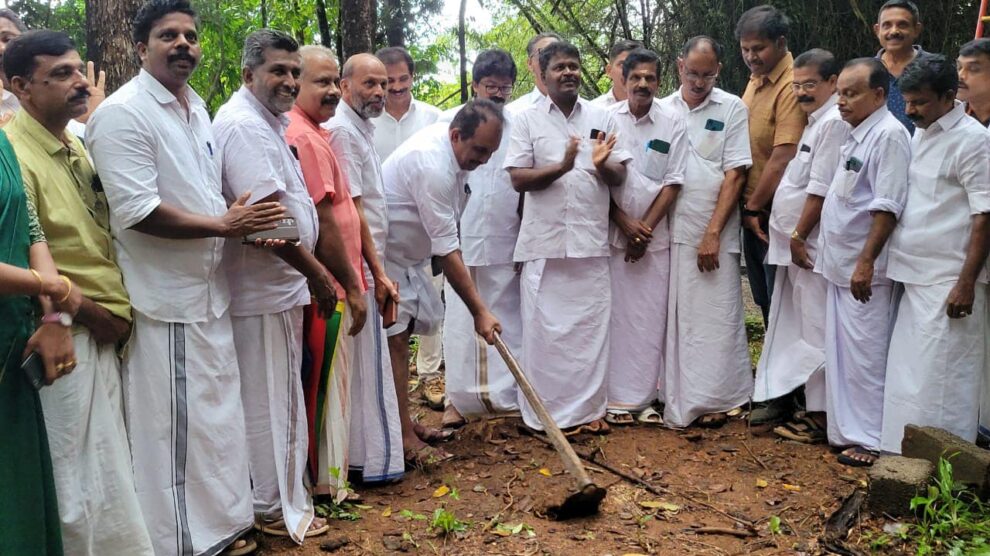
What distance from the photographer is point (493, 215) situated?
529 cm

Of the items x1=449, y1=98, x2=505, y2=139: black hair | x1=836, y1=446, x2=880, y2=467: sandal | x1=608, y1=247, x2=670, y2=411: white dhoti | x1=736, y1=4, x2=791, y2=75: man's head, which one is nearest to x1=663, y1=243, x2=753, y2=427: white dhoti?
x1=608, y1=247, x2=670, y2=411: white dhoti

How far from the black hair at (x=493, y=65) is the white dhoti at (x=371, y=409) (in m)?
1.82

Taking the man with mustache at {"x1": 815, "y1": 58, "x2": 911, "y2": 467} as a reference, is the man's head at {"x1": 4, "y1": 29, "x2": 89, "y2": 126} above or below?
above

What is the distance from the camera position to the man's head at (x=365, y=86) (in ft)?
14.0

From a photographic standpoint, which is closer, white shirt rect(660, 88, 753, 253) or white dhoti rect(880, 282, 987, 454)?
white dhoti rect(880, 282, 987, 454)

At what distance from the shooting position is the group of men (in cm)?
306

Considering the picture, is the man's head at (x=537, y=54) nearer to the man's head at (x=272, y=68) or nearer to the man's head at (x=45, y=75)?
the man's head at (x=272, y=68)

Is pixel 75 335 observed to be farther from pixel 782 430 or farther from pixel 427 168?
pixel 782 430

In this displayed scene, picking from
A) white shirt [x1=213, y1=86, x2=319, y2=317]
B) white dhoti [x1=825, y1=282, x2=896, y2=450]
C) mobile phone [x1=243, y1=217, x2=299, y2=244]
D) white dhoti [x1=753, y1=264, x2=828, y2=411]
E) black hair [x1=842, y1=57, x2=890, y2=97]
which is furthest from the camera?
white dhoti [x1=753, y1=264, x2=828, y2=411]

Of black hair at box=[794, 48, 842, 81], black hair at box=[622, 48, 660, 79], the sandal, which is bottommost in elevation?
the sandal

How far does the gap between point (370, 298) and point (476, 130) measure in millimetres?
972

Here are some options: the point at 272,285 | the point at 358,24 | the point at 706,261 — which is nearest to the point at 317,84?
the point at 272,285

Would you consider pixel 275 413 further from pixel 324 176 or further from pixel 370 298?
pixel 324 176

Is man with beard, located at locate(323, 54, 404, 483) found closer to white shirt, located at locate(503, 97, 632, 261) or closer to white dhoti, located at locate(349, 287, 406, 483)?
white dhoti, located at locate(349, 287, 406, 483)
